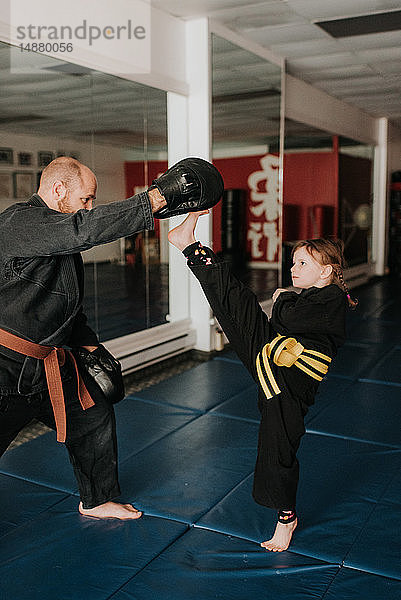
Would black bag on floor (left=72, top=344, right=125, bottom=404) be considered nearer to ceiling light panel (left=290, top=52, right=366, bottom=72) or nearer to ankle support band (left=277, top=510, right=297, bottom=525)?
ankle support band (left=277, top=510, right=297, bottom=525)

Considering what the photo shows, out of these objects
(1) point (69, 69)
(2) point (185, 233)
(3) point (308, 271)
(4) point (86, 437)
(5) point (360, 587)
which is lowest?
(5) point (360, 587)

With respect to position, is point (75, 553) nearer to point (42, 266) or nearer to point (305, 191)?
point (42, 266)

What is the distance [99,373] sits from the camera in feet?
7.14

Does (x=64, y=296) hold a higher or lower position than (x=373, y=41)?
lower

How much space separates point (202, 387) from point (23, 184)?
1.69 m

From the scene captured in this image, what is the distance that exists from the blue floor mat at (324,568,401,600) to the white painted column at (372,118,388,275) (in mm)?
8670

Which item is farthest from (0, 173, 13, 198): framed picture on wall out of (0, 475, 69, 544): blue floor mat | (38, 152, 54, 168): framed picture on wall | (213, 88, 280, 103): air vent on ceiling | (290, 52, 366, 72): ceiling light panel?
(290, 52, 366, 72): ceiling light panel

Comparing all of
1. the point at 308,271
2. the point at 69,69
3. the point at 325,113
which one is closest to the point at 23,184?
the point at 69,69

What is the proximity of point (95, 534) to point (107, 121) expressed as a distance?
8.69 feet

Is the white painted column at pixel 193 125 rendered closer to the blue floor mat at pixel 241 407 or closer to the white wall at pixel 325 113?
the blue floor mat at pixel 241 407

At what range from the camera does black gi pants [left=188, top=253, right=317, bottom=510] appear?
6.38ft

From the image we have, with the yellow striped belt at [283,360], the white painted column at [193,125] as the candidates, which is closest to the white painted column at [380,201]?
the white painted column at [193,125]

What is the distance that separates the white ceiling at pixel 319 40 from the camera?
165 inches

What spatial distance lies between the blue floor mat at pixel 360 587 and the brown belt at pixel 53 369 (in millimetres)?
1002
